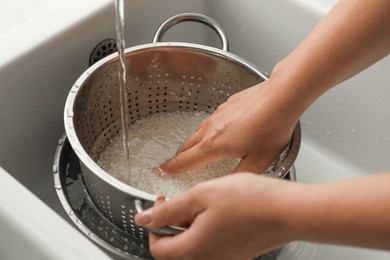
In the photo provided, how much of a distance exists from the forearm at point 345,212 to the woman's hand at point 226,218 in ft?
0.05

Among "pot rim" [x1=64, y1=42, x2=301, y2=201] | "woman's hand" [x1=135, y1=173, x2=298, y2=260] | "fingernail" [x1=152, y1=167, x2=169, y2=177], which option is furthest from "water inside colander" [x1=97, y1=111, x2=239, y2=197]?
"woman's hand" [x1=135, y1=173, x2=298, y2=260]

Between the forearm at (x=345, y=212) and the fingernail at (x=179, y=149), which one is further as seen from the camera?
the fingernail at (x=179, y=149)

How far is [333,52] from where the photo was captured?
64 centimetres

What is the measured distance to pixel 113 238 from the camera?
71 centimetres

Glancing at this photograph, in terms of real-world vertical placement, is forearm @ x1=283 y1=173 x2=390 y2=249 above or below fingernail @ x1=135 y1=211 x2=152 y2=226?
above

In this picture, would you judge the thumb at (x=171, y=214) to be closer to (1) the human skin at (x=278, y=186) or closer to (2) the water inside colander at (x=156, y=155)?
(1) the human skin at (x=278, y=186)

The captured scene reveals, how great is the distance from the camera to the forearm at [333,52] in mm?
632

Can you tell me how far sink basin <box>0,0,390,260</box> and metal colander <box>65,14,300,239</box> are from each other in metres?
0.07

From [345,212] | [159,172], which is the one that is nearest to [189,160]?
[159,172]

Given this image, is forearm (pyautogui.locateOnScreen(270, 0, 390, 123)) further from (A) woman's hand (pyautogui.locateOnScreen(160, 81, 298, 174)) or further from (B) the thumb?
(B) the thumb

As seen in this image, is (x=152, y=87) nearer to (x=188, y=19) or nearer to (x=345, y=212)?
(x=188, y=19)

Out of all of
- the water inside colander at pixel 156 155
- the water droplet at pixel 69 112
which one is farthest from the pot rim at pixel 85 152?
the water inside colander at pixel 156 155

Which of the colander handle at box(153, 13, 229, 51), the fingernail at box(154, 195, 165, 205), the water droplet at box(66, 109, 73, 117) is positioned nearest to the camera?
the fingernail at box(154, 195, 165, 205)

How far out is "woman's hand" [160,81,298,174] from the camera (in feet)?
2.14
